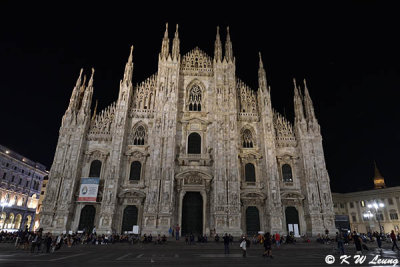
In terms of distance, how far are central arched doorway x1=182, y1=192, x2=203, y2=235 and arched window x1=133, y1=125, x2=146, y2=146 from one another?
829 centimetres

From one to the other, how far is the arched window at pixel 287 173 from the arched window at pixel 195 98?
1296 centimetres

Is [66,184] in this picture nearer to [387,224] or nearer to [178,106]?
[178,106]

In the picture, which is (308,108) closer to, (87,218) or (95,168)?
(95,168)

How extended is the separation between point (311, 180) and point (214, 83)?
1664 cm

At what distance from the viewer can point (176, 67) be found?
107 ft

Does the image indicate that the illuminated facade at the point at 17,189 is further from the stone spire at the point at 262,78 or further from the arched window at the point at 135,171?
the stone spire at the point at 262,78

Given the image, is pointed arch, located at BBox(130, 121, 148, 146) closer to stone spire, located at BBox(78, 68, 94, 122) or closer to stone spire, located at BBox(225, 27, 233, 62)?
stone spire, located at BBox(78, 68, 94, 122)

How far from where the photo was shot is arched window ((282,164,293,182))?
29597 millimetres

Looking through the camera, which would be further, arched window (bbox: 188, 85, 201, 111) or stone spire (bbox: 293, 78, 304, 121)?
arched window (bbox: 188, 85, 201, 111)

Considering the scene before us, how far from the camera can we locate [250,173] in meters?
29.6

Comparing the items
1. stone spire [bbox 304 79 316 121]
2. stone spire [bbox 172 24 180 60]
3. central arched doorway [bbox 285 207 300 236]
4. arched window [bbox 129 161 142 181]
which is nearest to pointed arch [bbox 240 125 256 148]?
stone spire [bbox 304 79 316 121]

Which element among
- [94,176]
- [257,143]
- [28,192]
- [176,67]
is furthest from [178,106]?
[28,192]

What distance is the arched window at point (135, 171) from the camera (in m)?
28.2

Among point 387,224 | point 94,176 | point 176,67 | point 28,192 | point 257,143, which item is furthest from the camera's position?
point 28,192
